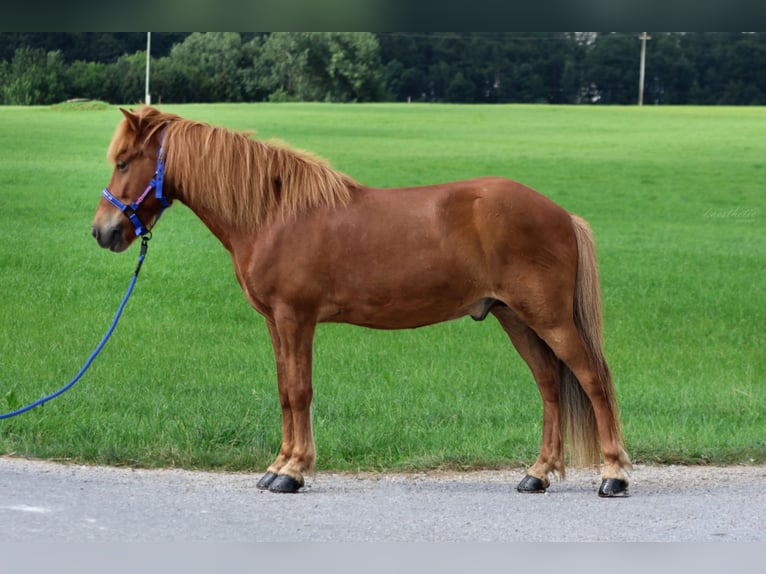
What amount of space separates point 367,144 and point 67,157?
3.04 meters

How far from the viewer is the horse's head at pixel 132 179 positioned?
17.8ft

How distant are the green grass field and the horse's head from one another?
1398mm

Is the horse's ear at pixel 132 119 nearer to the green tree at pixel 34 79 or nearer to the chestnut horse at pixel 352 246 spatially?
the chestnut horse at pixel 352 246

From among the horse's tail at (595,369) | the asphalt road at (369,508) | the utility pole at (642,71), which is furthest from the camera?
the utility pole at (642,71)

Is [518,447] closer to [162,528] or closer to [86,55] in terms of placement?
[162,528]

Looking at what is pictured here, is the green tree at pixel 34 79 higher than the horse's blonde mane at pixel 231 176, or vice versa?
the green tree at pixel 34 79

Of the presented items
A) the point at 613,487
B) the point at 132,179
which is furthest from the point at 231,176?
the point at 613,487

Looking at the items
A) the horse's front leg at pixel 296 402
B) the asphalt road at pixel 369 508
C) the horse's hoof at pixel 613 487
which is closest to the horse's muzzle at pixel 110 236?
the horse's front leg at pixel 296 402

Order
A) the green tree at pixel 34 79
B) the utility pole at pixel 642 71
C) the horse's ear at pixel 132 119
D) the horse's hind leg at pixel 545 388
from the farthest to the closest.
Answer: the utility pole at pixel 642 71, the green tree at pixel 34 79, the horse's hind leg at pixel 545 388, the horse's ear at pixel 132 119

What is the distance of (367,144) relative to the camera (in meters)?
11.6

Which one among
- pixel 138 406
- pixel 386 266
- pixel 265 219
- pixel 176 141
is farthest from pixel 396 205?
pixel 138 406

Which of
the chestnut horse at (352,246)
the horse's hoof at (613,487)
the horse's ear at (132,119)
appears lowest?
the horse's hoof at (613,487)

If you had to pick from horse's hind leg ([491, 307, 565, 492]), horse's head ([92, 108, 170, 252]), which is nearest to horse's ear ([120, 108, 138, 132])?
horse's head ([92, 108, 170, 252])

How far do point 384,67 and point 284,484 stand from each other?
632 centimetres
